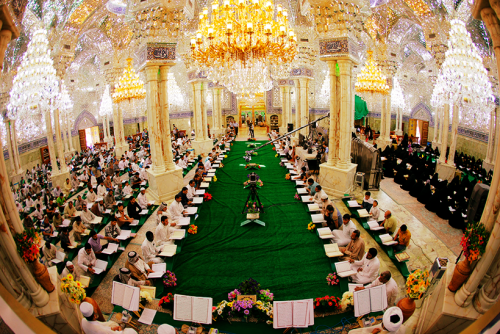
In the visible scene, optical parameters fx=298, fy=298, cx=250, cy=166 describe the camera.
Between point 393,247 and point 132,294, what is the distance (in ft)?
15.2

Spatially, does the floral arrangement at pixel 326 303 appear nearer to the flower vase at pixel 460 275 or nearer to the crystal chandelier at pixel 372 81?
the flower vase at pixel 460 275

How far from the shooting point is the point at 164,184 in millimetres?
8883

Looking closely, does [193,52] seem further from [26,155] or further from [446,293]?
[26,155]

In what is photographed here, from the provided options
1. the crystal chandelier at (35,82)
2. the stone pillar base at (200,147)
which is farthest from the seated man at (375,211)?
→ the stone pillar base at (200,147)

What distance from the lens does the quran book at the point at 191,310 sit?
3746 mm

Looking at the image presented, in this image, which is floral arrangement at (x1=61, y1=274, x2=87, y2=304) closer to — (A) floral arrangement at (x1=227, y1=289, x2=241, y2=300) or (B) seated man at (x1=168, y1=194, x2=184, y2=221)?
(A) floral arrangement at (x1=227, y1=289, x2=241, y2=300)

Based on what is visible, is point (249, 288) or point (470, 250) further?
point (249, 288)

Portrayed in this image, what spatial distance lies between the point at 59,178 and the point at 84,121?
910 cm

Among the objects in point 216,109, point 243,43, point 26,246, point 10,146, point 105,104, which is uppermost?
point 243,43

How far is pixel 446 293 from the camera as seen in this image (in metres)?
3.40

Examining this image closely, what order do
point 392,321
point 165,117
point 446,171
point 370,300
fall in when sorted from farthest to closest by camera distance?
point 446,171, point 165,117, point 370,300, point 392,321

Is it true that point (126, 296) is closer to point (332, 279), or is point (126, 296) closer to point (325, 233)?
point (332, 279)

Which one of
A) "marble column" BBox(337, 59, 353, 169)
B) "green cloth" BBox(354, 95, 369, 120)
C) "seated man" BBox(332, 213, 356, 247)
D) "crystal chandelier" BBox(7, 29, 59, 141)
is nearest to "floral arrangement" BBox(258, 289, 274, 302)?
"seated man" BBox(332, 213, 356, 247)

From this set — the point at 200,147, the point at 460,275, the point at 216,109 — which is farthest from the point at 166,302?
the point at 216,109
